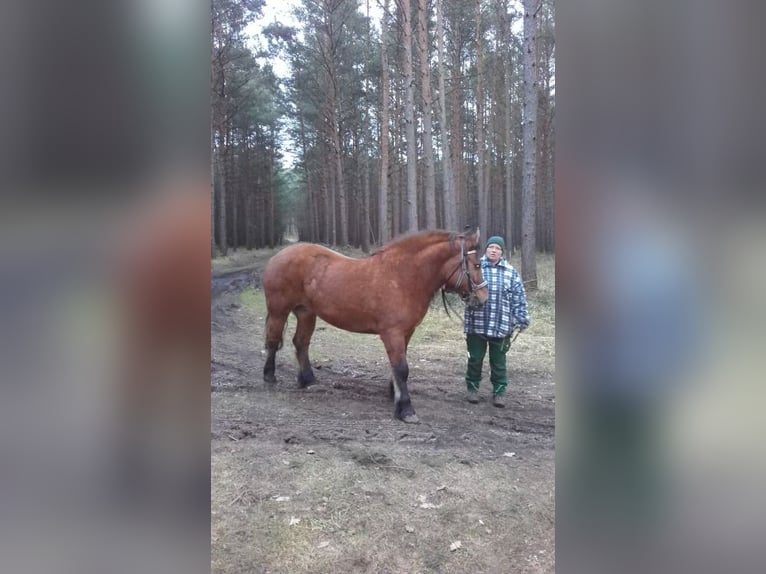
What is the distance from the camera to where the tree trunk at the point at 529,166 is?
259 cm

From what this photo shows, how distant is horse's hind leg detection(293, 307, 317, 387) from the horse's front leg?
21.6 inches

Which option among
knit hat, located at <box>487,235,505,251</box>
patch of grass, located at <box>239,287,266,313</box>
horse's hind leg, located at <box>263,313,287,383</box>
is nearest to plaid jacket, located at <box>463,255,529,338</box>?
knit hat, located at <box>487,235,505,251</box>

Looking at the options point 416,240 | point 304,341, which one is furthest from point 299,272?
point 416,240

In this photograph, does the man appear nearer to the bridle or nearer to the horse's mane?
the bridle

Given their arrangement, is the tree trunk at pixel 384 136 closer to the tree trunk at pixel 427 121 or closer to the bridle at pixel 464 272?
the tree trunk at pixel 427 121

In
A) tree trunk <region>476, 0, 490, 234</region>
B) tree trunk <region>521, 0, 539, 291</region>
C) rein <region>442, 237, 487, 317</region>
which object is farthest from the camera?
rein <region>442, 237, 487, 317</region>

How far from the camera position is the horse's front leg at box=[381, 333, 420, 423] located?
3041 millimetres

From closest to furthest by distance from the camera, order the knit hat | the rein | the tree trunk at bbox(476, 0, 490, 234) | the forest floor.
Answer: the forest floor → the knit hat → the tree trunk at bbox(476, 0, 490, 234) → the rein

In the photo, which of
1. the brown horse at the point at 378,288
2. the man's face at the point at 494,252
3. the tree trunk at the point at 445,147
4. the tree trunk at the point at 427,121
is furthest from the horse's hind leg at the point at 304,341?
the man's face at the point at 494,252

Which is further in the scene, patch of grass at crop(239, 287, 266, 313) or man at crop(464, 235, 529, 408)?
man at crop(464, 235, 529, 408)

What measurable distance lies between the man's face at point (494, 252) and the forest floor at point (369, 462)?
4.4 inches
